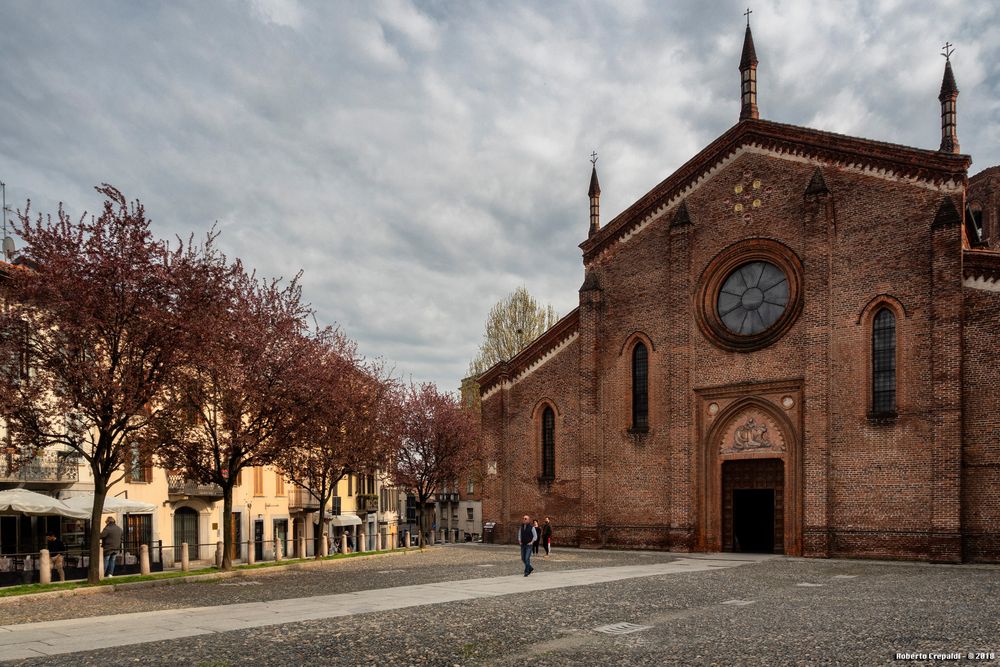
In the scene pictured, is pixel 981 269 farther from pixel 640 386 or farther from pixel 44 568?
pixel 44 568

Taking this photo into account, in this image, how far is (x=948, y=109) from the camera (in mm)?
24969

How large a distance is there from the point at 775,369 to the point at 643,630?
1708cm

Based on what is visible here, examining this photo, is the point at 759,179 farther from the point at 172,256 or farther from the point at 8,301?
the point at 8,301

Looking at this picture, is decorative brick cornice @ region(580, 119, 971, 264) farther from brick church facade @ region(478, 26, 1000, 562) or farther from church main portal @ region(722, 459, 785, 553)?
church main portal @ region(722, 459, 785, 553)

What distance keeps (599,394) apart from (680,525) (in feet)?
19.2

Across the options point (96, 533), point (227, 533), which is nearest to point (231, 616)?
point (96, 533)

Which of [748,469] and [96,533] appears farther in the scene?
[748,469]

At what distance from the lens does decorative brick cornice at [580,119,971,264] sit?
23828 millimetres

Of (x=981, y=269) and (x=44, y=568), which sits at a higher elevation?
(x=981, y=269)

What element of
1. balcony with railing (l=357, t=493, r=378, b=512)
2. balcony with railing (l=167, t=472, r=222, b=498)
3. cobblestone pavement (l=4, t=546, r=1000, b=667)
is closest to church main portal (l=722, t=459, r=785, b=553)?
cobblestone pavement (l=4, t=546, r=1000, b=667)

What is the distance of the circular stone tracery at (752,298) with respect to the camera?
27.0 m

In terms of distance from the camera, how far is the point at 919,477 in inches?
900

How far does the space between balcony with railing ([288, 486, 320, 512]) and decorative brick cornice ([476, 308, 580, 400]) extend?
43.3ft

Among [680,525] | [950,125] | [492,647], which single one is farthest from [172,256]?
[950,125]
